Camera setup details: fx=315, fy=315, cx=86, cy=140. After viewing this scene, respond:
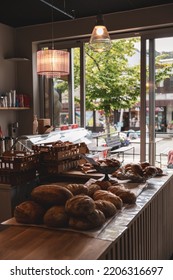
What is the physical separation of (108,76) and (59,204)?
6.23 m

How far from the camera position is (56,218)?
1510mm

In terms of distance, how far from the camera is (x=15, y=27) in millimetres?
5824

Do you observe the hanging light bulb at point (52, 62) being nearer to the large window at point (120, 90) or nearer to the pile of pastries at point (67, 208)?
the large window at point (120, 90)

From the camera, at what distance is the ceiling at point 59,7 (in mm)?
4508

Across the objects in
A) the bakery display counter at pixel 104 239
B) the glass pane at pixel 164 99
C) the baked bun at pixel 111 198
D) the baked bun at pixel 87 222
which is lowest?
the bakery display counter at pixel 104 239

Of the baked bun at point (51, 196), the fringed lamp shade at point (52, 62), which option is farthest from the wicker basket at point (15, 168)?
the fringed lamp shade at point (52, 62)

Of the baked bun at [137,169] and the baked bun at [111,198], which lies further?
the baked bun at [137,169]

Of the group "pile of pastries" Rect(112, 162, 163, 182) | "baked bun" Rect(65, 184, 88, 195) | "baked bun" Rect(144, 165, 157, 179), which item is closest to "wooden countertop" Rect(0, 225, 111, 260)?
"baked bun" Rect(65, 184, 88, 195)

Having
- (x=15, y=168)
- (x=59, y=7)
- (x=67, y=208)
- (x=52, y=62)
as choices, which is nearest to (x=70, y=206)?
(x=67, y=208)

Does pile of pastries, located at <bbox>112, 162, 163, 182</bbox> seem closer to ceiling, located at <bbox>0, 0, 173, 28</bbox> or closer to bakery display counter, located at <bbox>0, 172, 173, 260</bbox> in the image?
bakery display counter, located at <bbox>0, 172, 173, 260</bbox>

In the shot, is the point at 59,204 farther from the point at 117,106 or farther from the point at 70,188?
the point at 117,106

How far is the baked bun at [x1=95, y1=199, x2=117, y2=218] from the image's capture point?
1.63 meters

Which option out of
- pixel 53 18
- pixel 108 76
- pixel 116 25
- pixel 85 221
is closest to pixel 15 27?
pixel 53 18

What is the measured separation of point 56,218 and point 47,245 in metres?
0.18
